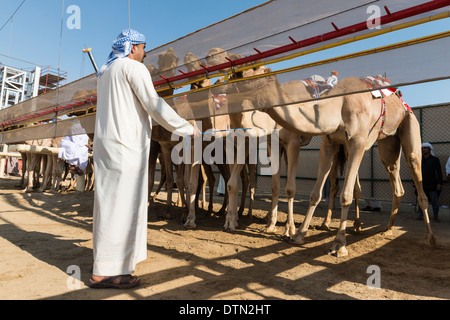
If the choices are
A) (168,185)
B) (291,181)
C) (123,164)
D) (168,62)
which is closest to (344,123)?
(291,181)

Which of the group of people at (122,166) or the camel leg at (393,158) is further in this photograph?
the camel leg at (393,158)

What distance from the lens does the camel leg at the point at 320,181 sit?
177 inches

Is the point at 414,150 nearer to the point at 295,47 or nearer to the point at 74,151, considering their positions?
the point at 295,47

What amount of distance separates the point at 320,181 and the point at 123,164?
3.07 m

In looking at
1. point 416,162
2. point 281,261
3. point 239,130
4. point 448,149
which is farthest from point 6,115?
point 448,149

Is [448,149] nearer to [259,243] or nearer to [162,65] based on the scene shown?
[259,243]

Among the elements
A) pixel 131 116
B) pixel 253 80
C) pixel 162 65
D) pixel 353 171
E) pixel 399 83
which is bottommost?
pixel 353 171

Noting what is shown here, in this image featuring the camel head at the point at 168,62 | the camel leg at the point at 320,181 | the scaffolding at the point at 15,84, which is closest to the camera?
the camel head at the point at 168,62

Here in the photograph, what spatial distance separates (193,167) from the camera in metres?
5.94

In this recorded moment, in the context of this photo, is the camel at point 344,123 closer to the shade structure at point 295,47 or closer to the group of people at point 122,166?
the shade structure at point 295,47

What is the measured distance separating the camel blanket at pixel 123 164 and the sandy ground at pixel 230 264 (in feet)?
1.09

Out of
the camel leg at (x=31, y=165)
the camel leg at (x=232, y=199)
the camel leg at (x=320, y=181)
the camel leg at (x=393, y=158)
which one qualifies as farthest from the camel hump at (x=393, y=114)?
the camel leg at (x=31, y=165)

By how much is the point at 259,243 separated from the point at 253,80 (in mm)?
2482

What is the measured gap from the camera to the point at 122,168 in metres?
2.67
